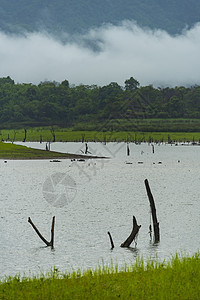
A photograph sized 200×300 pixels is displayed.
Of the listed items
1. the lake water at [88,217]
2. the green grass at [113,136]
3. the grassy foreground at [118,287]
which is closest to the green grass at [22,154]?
the lake water at [88,217]

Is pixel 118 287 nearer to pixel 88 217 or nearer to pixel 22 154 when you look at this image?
pixel 88 217

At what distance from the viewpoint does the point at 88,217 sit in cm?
3694

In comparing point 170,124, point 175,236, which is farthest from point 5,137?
point 175,236

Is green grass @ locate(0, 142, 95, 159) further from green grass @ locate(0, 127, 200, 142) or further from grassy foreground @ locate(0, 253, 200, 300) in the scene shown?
grassy foreground @ locate(0, 253, 200, 300)

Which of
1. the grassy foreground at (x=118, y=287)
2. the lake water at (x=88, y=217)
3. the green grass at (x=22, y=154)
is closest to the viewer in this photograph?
the grassy foreground at (x=118, y=287)

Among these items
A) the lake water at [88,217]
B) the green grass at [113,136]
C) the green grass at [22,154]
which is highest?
the green grass at [113,136]

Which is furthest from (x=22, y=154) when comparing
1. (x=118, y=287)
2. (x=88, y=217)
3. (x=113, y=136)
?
(x=113, y=136)

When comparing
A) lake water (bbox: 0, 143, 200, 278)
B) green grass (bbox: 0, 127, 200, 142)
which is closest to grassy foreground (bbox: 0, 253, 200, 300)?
lake water (bbox: 0, 143, 200, 278)

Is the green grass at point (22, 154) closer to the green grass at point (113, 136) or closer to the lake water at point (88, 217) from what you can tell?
the lake water at point (88, 217)

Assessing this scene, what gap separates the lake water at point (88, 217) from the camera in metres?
24.7

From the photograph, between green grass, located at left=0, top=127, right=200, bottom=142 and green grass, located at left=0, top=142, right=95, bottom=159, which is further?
green grass, located at left=0, top=127, right=200, bottom=142

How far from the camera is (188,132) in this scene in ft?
622

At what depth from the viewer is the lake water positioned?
80.9 ft

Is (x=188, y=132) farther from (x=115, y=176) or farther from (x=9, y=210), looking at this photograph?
(x=9, y=210)
